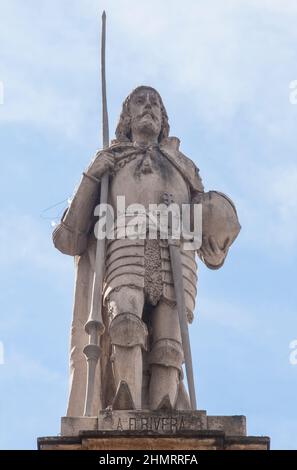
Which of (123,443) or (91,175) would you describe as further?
(91,175)

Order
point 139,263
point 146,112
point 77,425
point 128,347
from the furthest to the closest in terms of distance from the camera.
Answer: point 146,112 < point 139,263 < point 128,347 < point 77,425

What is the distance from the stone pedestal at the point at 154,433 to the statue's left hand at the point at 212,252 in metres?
2.92

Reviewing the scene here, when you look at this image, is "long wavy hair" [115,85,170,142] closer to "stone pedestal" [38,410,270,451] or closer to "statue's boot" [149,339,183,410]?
"statue's boot" [149,339,183,410]

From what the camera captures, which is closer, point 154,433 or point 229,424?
point 154,433

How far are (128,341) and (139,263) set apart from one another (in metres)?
1.06

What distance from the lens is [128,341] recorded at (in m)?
19.7

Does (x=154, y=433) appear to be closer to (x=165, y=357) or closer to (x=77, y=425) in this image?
(x=77, y=425)

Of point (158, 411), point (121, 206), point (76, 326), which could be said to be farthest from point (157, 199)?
point (158, 411)

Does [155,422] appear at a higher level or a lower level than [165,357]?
lower

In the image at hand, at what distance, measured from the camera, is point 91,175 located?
2120 centimetres

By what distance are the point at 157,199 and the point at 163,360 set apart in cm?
208

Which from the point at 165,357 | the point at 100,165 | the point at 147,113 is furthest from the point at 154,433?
the point at 147,113

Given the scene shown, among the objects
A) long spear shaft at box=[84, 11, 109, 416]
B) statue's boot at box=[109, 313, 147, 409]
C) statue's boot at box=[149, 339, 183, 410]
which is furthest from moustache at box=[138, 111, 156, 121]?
statue's boot at box=[149, 339, 183, 410]

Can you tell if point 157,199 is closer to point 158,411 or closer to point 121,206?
point 121,206
